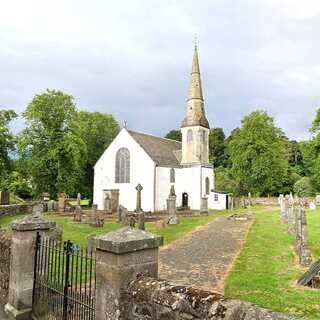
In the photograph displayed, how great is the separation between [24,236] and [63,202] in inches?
1156

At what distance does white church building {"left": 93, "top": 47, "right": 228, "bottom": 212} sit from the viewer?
128 feet

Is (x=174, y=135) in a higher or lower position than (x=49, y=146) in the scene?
higher

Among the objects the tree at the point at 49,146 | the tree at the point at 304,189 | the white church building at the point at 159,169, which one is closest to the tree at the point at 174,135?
the white church building at the point at 159,169

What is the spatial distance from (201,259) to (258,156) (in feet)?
128

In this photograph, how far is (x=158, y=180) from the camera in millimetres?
39281

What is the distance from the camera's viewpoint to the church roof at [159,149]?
132 feet

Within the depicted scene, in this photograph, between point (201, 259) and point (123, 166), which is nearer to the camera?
point (201, 259)

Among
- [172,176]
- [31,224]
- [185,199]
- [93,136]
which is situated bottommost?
[185,199]

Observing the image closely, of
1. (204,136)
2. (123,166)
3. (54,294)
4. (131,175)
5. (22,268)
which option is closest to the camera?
(54,294)

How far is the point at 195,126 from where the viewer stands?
42.3 m

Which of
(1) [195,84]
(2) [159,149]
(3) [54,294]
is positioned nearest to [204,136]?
(2) [159,149]

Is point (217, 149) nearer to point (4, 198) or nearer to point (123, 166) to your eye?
point (123, 166)

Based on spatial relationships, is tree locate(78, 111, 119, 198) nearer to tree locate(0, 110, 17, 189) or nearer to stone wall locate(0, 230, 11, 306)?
tree locate(0, 110, 17, 189)

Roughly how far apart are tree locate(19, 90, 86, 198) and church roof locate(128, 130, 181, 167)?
750cm
